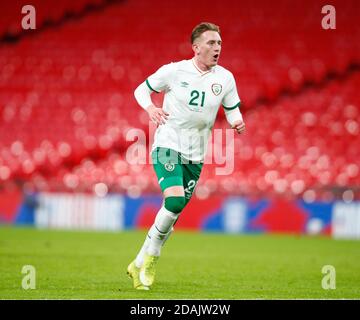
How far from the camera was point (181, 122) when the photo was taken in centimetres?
804

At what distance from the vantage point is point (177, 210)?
776cm

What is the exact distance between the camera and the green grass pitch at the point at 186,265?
7625 millimetres

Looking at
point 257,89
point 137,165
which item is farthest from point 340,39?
point 137,165

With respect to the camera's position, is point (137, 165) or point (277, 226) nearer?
point (277, 226)

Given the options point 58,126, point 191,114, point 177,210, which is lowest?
point 177,210

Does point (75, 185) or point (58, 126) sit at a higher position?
point (58, 126)

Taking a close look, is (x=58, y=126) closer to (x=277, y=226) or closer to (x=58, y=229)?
(x=58, y=229)

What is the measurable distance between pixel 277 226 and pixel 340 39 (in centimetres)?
819

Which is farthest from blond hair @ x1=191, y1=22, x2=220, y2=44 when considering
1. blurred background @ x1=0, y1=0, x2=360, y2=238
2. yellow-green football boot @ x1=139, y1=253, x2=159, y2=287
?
blurred background @ x1=0, y1=0, x2=360, y2=238

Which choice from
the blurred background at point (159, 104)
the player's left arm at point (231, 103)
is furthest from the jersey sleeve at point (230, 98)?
the blurred background at point (159, 104)

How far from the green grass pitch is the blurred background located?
74cm

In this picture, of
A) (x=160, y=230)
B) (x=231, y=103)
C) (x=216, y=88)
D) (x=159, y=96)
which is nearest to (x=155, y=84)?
(x=216, y=88)

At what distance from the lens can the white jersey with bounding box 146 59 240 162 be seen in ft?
26.4

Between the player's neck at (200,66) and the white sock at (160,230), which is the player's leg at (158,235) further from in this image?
the player's neck at (200,66)
